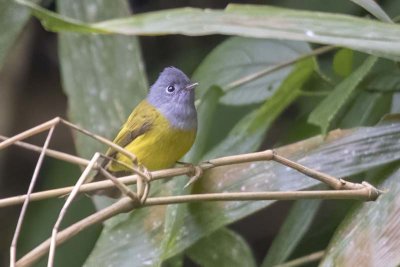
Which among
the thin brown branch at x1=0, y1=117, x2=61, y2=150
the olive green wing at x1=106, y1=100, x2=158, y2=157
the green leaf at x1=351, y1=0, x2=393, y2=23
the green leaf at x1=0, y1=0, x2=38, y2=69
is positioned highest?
the green leaf at x1=0, y1=0, x2=38, y2=69

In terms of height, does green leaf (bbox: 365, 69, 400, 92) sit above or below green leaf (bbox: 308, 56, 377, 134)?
below

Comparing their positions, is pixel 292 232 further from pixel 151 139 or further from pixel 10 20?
pixel 10 20

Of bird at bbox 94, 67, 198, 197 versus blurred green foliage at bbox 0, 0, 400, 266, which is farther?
bird at bbox 94, 67, 198, 197

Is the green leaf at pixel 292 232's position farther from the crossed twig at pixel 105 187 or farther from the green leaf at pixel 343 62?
the crossed twig at pixel 105 187

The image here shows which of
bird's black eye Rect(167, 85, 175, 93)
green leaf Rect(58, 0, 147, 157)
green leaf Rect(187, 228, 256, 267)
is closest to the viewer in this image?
green leaf Rect(187, 228, 256, 267)

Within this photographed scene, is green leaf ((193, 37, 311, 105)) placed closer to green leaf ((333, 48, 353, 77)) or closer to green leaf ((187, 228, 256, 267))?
green leaf ((333, 48, 353, 77))

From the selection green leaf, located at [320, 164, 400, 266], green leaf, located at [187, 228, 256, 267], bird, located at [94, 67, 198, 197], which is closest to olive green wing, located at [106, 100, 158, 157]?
bird, located at [94, 67, 198, 197]
